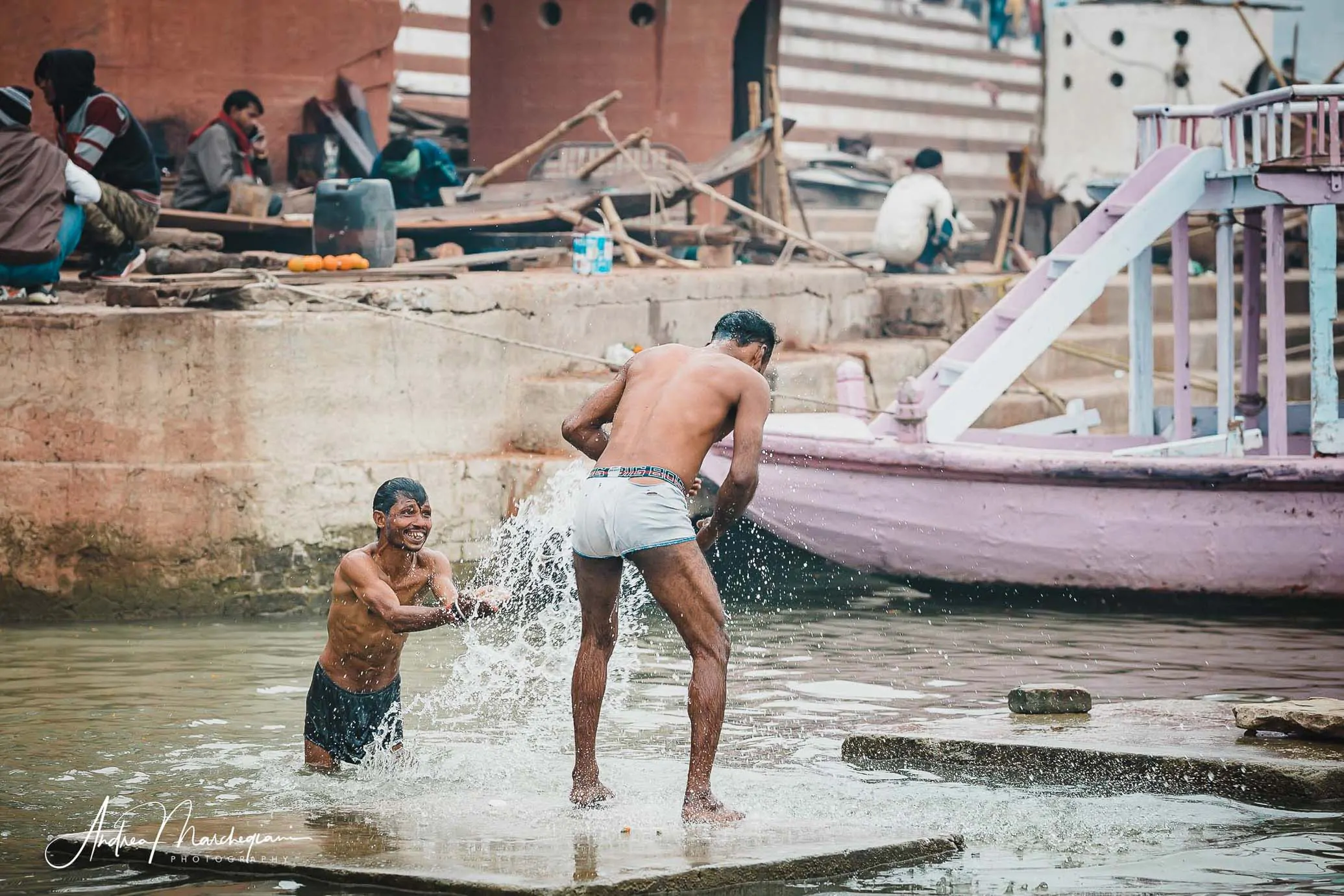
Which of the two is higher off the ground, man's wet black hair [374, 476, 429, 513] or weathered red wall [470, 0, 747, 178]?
weathered red wall [470, 0, 747, 178]

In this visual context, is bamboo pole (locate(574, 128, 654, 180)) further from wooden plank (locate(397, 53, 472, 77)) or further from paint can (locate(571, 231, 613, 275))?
wooden plank (locate(397, 53, 472, 77))

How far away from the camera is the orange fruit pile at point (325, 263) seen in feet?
36.5

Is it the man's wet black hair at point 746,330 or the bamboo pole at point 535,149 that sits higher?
the bamboo pole at point 535,149

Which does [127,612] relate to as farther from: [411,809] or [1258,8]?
[1258,8]

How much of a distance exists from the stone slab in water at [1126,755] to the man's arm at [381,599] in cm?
173

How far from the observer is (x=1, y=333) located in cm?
976

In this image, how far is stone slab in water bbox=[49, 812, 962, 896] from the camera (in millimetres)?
4961

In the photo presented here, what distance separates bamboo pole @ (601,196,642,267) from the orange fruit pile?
2774 millimetres

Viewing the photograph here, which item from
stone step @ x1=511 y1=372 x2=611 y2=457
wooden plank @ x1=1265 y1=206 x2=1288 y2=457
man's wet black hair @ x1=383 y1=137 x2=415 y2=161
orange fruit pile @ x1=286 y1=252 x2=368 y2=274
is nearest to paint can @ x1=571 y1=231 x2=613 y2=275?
stone step @ x1=511 y1=372 x2=611 y2=457

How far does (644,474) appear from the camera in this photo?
19.6 ft

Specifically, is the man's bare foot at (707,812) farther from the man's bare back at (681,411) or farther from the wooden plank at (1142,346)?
the wooden plank at (1142,346)

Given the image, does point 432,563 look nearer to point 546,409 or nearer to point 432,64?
point 546,409

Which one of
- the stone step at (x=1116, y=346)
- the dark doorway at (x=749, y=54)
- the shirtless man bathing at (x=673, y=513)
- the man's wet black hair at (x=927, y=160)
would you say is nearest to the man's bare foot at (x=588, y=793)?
the shirtless man bathing at (x=673, y=513)

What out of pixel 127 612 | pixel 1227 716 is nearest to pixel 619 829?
pixel 1227 716
